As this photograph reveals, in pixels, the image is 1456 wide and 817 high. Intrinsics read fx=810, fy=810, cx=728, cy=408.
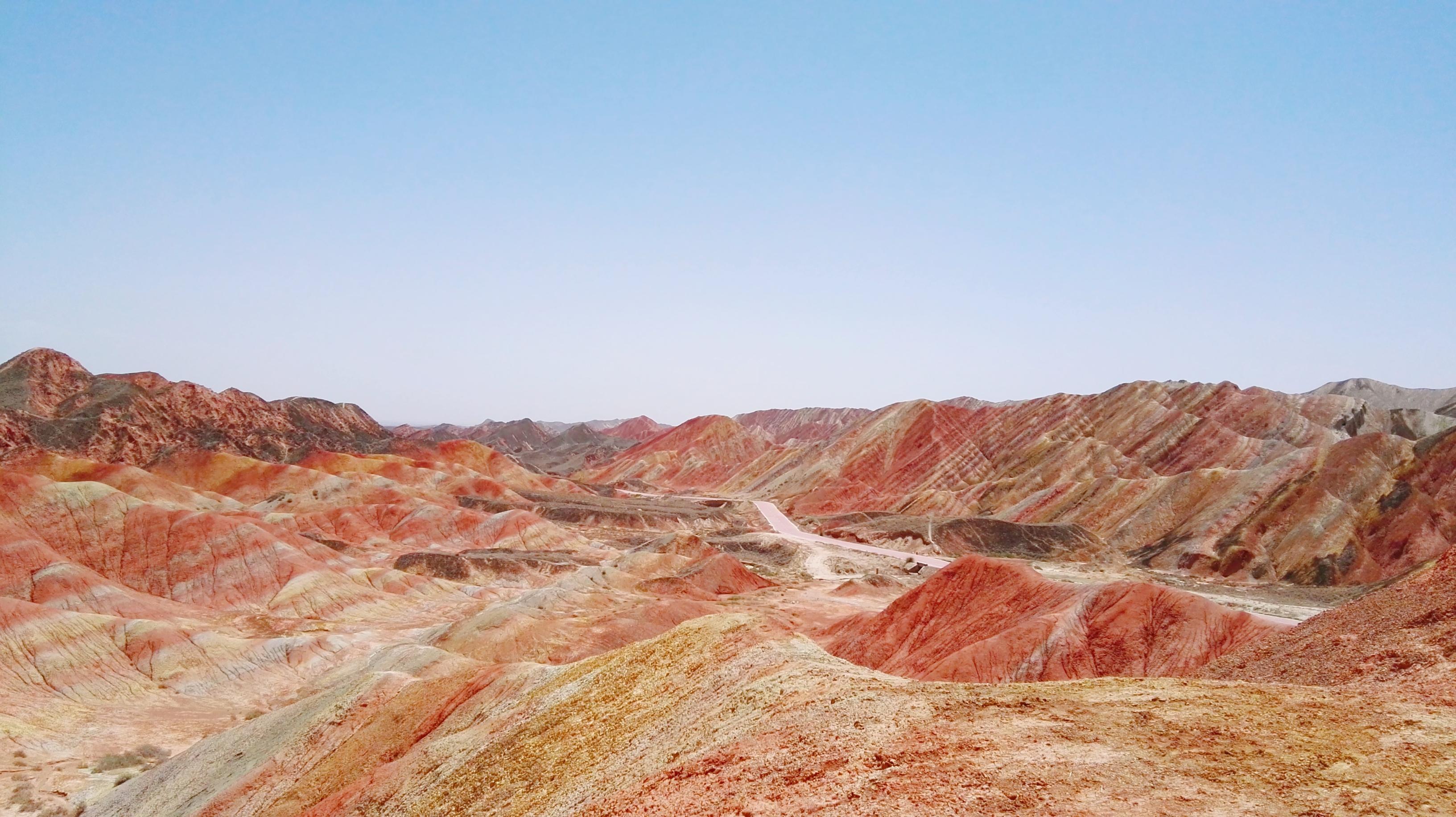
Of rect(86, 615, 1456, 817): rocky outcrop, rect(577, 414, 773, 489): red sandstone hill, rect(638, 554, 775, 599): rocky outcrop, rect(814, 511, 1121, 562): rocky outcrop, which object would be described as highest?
rect(577, 414, 773, 489): red sandstone hill

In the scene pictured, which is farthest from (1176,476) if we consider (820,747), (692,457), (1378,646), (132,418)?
(132,418)

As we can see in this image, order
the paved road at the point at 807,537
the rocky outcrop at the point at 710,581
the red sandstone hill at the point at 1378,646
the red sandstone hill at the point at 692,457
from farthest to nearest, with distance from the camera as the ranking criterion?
the red sandstone hill at the point at 692,457
the paved road at the point at 807,537
the rocky outcrop at the point at 710,581
the red sandstone hill at the point at 1378,646

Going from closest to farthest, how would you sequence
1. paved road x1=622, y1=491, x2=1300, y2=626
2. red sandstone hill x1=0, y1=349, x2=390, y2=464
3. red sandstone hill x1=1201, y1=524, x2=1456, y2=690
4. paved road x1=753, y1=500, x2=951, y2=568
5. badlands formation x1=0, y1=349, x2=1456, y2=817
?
badlands formation x1=0, y1=349, x2=1456, y2=817 < red sandstone hill x1=1201, y1=524, x2=1456, y2=690 < paved road x1=622, y1=491, x2=1300, y2=626 < paved road x1=753, y1=500, x2=951, y2=568 < red sandstone hill x1=0, y1=349, x2=390, y2=464

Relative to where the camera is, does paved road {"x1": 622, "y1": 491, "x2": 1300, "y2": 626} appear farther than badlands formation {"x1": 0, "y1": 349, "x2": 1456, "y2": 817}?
Yes

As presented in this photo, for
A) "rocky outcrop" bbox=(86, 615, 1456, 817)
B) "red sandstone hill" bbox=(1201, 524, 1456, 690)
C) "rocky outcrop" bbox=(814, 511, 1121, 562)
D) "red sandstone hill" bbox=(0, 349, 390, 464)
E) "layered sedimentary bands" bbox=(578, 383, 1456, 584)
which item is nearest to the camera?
"rocky outcrop" bbox=(86, 615, 1456, 817)

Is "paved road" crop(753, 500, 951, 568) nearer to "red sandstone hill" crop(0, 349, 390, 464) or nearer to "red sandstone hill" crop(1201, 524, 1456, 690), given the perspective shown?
"red sandstone hill" crop(1201, 524, 1456, 690)

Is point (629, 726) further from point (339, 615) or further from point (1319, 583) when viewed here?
point (1319, 583)

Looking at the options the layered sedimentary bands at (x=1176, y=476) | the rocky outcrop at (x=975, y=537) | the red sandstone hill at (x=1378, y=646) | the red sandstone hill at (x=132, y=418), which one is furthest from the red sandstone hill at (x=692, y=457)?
the red sandstone hill at (x=1378, y=646)

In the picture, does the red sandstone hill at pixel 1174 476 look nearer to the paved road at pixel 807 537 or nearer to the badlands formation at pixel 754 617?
the badlands formation at pixel 754 617

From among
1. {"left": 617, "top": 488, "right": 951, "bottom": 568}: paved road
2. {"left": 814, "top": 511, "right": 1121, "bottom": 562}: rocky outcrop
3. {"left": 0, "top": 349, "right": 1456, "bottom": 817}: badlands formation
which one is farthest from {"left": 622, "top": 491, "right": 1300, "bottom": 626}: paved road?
{"left": 814, "top": 511, "right": 1121, "bottom": 562}: rocky outcrop
